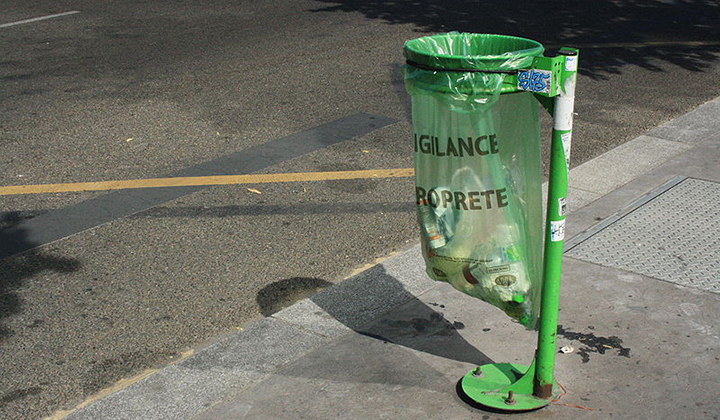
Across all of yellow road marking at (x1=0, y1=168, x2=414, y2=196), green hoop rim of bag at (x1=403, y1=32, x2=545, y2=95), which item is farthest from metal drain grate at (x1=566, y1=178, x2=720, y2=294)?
green hoop rim of bag at (x1=403, y1=32, x2=545, y2=95)

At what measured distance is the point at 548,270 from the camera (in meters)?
3.44

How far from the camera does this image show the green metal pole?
3252mm

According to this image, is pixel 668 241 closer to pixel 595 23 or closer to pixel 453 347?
pixel 453 347

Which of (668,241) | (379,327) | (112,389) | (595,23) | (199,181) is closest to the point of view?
(112,389)

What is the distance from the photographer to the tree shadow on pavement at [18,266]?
476cm

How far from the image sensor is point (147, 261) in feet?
17.1

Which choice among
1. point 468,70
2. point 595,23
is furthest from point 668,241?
point 595,23

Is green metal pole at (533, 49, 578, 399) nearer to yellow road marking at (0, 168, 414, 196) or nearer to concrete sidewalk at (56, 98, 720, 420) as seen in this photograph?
concrete sidewalk at (56, 98, 720, 420)

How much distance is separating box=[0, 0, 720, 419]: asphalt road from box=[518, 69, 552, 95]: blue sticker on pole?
6.60 ft

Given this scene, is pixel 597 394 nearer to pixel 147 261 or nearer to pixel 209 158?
pixel 147 261

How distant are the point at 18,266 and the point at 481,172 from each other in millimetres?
3120

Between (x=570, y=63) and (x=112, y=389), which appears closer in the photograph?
(x=570, y=63)

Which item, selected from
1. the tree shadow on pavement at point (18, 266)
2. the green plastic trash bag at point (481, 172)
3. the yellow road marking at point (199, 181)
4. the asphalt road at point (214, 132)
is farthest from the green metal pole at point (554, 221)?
the yellow road marking at point (199, 181)

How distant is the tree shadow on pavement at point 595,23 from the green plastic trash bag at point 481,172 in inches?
238
